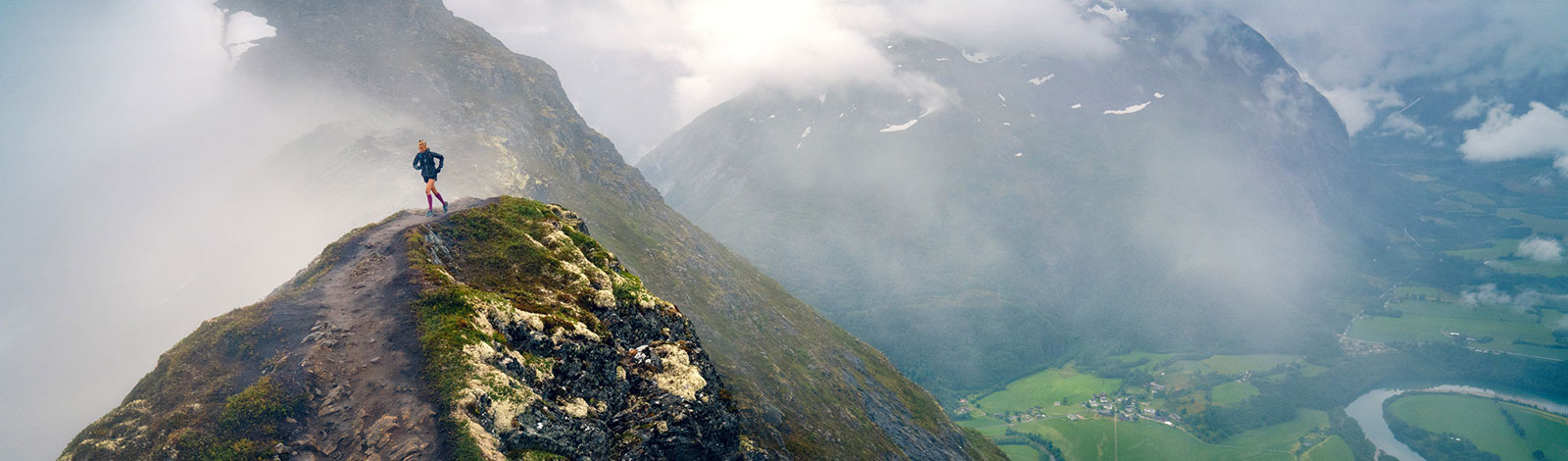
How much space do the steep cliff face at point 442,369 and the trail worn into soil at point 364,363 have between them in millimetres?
67

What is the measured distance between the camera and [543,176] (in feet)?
364

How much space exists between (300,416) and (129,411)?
233 inches

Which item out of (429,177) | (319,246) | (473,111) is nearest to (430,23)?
(473,111)

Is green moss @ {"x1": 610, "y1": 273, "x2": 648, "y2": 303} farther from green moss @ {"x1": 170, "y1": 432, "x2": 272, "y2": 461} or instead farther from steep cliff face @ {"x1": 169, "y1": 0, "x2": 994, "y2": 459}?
steep cliff face @ {"x1": 169, "y1": 0, "x2": 994, "y2": 459}

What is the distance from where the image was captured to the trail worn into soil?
811 inches

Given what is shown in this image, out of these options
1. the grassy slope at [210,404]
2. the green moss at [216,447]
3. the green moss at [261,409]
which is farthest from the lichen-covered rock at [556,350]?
the green moss at [216,447]

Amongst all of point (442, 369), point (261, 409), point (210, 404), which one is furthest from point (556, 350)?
point (210, 404)

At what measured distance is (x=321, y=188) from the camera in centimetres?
8388

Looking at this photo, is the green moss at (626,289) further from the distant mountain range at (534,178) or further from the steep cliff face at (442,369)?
the distant mountain range at (534,178)

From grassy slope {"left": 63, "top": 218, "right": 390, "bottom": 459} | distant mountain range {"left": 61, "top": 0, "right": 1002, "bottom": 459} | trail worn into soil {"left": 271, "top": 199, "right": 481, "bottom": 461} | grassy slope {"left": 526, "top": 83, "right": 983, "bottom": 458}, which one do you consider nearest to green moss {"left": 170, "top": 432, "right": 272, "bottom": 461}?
grassy slope {"left": 63, "top": 218, "right": 390, "bottom": 459}

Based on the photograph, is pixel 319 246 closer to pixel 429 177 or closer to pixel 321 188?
pixel 321 188

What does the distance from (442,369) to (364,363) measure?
3.98 metres

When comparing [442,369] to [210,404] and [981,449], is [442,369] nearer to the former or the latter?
[210,404]

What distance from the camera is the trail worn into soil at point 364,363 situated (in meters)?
20.6
